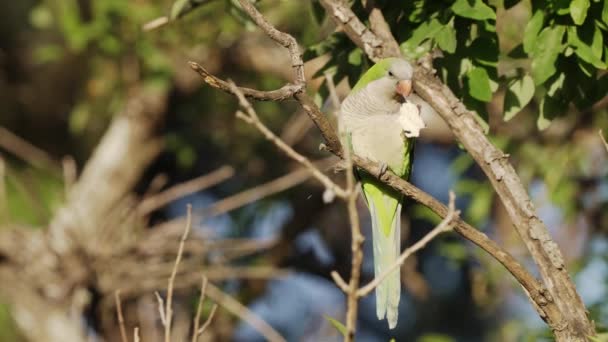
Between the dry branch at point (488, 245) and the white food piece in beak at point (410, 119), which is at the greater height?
the white food piece in beak at point (410, 119)

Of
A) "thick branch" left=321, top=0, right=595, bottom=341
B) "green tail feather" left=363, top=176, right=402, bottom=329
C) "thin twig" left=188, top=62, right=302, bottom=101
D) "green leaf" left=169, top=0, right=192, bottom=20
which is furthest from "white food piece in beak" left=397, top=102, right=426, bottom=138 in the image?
"green leaf" left=169, top=0, right=192, bottom=20

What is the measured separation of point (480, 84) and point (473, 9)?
22cm

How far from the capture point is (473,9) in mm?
2225

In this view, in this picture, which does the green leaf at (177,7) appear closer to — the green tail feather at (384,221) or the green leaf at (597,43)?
the green tail feather at (384,221)

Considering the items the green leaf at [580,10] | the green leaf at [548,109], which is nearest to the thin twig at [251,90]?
the green leaf at [580,10]

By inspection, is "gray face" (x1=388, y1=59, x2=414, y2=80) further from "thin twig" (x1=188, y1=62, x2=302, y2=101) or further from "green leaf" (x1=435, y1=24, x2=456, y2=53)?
"thin twig" (x1=188, y1=62, x2=302, y2=101)

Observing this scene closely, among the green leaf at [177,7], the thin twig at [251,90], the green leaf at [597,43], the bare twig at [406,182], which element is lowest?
the thin twig at [251,90]

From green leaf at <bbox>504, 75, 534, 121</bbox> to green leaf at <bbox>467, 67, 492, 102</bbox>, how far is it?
5.7 inches

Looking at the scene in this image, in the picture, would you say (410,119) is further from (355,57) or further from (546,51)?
(546,51)

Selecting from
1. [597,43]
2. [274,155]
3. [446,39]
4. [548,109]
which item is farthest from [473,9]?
[274,155]

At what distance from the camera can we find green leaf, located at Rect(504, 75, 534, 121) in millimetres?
2461

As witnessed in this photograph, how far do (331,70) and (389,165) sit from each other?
0.38m

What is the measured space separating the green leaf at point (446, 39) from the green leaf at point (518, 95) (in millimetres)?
280

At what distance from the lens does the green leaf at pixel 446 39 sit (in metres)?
2.27
